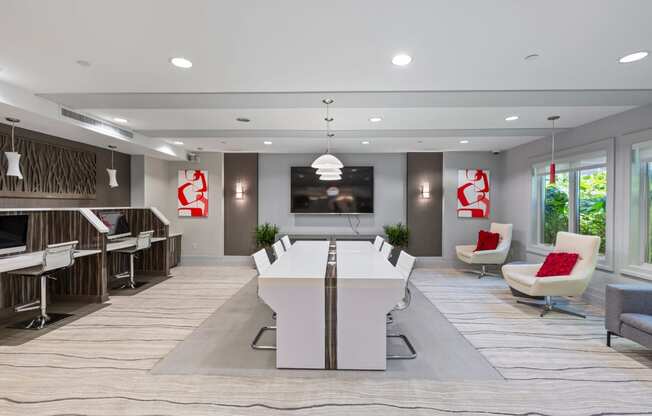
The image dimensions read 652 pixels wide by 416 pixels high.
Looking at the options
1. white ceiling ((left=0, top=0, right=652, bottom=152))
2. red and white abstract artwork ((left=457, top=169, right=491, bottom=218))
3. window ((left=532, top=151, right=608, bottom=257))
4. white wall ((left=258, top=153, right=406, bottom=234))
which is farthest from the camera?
white wall ((left=258, top=153, right=406, bottom=234))

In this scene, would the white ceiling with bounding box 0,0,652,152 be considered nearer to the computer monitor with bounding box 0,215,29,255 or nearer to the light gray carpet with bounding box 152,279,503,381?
the computer monitor with bounding box 0,215,29,255

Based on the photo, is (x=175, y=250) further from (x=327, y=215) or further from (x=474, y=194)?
(x=474, y=194)

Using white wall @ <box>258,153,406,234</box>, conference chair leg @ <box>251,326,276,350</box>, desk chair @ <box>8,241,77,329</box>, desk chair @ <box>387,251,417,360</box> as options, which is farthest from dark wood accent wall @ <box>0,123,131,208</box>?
desk chair @ <box>387,251,417,360</box>

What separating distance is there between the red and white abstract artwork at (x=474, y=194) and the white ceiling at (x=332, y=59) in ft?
7.80

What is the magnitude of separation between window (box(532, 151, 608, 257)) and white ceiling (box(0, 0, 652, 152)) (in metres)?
0.76

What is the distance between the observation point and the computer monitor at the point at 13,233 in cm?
364

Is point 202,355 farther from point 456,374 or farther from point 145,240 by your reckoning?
point 145,240

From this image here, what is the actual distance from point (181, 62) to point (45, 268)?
8.71 ft

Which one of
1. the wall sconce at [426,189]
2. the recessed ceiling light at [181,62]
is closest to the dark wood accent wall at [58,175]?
the recessed ceiling light at [181,62]

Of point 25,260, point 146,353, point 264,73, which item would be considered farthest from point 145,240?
point 264,73

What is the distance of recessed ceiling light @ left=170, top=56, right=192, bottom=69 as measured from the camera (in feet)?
9.07

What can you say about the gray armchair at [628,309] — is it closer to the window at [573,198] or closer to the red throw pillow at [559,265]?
the red throw pillow at [559,265]

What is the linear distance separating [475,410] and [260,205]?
5.86 metres

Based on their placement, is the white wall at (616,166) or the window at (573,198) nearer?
the white wall at (616,166)
